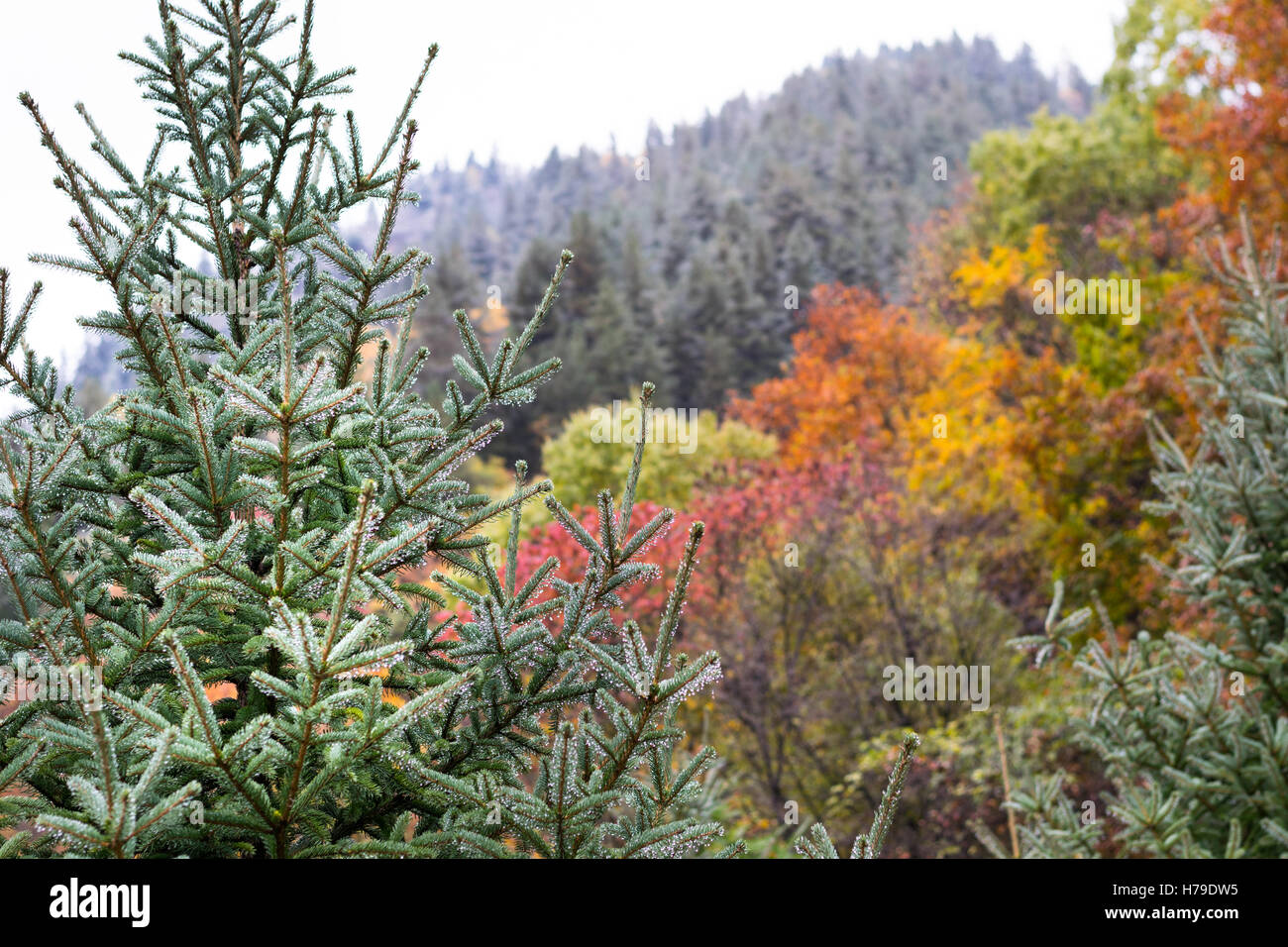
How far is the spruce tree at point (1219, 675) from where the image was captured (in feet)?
13.3

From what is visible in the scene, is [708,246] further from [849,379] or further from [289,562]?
[289,562]

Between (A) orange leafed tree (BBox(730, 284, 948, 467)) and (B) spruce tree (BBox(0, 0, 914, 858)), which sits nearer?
(B) spruce tree (BBox(0, 0, 914, 858))

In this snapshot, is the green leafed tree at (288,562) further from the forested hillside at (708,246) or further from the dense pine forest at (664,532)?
the forested hillside at (708,246)

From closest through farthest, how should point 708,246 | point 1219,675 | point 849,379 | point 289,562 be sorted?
point 289,562 → point 1219,675 → point 849,379 → point 708,246

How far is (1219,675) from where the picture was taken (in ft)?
13.9

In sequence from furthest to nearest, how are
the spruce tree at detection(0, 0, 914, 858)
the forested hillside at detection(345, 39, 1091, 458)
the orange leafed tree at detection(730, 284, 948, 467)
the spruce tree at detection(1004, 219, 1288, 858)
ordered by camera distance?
the forested hillside at detection(345, 39, 1091, 458)
the orange leafed tree at detection(730, 284, 948, 467)
the spruce tree at detection(1004, 219, 1288, 858)
the spruce tree at detection(0, 0, 914, 858)

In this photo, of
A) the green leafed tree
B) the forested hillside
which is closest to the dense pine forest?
the green leafed tree

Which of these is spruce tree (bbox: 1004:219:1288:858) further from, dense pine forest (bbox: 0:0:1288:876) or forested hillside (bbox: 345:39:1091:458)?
forested hillside (bbox: 345:39:1091:458)

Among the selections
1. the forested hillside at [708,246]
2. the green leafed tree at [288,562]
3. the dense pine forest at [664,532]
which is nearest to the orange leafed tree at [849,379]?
the dense pine forest at [664,532]

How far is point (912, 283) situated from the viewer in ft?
112

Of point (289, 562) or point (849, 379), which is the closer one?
point (289, 562)

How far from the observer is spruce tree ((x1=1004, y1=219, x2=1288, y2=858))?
405 centimetres

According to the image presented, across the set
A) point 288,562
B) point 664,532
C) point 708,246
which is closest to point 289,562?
point 288,562
